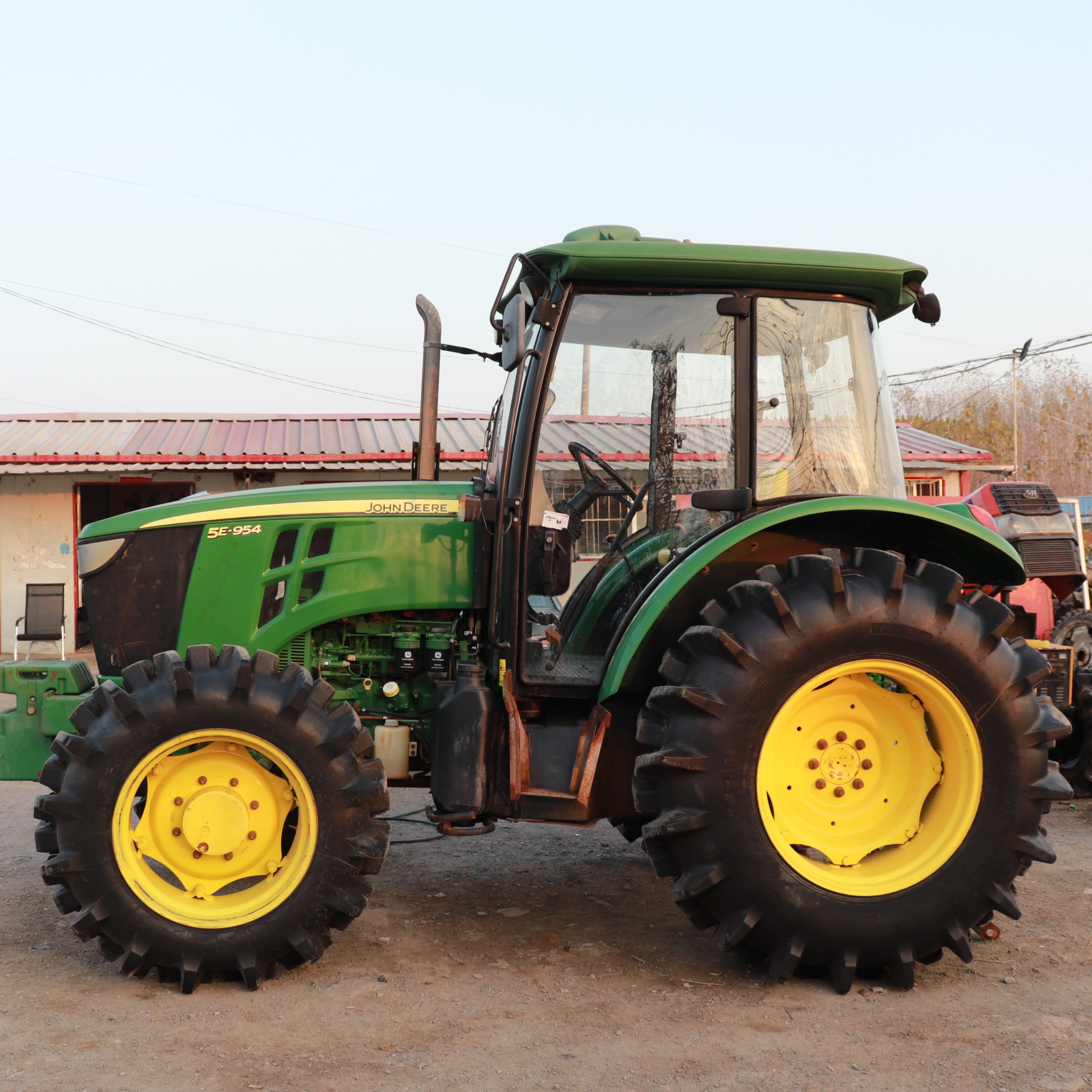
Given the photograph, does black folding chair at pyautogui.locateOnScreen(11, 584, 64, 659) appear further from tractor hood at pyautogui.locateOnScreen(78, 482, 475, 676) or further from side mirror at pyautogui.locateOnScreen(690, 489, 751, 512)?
side mirror at pyautogui.locateOnScreen(690, 489, 751, 512)

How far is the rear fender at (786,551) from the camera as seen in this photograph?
3.26m

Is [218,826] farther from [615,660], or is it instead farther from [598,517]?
[598,517]

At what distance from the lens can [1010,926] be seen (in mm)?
3746

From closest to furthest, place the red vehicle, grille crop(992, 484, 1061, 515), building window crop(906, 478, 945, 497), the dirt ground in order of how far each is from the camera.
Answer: the dirt ground, the red vehicle, grille crop(992, 484, 1061, 515), building window crop(906, 478, 945, 497)

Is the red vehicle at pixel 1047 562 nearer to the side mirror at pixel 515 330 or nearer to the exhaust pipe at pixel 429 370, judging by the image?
the exhaust pipe at pixel 429 370

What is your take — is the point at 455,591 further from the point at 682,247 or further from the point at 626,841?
the point at 626,841

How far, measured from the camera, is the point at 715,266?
11.0 feet

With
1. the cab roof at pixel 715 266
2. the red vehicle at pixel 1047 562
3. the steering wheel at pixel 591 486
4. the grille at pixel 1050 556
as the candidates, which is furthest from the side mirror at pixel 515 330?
the grille at pixel 1050 556

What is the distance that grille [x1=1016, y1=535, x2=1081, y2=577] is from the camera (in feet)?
22.3

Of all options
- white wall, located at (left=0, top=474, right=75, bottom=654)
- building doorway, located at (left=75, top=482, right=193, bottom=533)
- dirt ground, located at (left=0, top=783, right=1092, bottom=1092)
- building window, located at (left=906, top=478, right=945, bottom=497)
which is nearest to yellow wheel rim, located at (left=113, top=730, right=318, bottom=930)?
dirt ground, located at (left=0, top=783, right=1092, bottom=1092)

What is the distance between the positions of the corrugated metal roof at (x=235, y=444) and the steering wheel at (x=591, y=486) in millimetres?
Result: 7143

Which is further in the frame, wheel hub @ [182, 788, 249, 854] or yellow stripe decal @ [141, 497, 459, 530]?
yellow stripe decal @ [141, 497, 459, 530]

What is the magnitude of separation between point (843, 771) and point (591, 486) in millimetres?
1304

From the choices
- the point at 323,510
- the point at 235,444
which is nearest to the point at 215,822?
the point at 323,510
